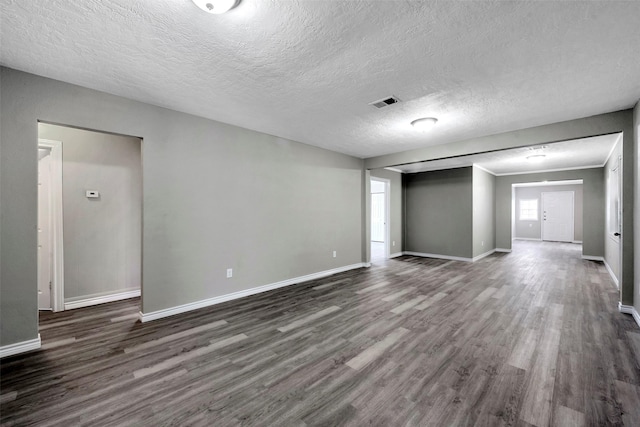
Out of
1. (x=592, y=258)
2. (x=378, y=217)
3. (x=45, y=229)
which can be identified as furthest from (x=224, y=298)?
(x=592, y=258)

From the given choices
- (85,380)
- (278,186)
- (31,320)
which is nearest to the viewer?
(85,380)

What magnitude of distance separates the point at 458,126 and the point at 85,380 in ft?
16.2

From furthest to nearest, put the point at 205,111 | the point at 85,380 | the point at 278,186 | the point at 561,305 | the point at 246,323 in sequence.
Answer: the point at 278,186 → the point at 561,305 → the point at 205,111 → the point at 246,323 → the point at 85,380

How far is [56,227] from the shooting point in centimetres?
341

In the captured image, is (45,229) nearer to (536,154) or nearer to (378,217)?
(536,154)

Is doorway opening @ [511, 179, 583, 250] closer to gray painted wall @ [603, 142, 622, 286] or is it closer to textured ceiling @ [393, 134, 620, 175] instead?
textured ceiling @ [393, 134, 620, 175]

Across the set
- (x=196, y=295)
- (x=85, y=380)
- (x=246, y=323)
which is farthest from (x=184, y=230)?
(x=85, y=380)

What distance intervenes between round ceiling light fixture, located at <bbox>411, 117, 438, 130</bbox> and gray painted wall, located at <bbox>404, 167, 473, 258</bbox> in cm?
403

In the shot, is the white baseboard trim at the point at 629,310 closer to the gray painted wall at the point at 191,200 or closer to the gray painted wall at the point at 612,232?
the gray painted wall at the point at 612,232

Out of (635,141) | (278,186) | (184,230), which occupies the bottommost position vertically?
(184,230)

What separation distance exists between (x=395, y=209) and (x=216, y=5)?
267 inches

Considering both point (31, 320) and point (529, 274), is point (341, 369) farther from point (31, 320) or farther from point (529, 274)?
point (529, 274)

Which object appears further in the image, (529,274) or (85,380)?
(529,274)

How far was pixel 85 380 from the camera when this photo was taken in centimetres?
202
